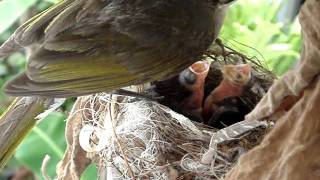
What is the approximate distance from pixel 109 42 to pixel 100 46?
2 cm

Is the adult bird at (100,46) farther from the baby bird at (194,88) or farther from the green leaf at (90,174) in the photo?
the green leaf at (90,174)

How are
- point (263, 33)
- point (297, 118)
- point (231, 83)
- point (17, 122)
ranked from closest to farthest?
point (297, 118) → point (17, 122) → point (231, 83) → point (263, 33)

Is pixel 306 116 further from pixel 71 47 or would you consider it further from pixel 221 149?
pixel 71 47

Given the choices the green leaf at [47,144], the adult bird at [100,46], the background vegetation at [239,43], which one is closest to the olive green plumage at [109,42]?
the adult bird at [100,46]

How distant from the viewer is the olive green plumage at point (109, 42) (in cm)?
104

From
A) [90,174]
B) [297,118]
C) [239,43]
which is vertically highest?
[297,118]

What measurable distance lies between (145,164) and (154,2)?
11.2 inches

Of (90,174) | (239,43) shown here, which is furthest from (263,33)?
(90,174)

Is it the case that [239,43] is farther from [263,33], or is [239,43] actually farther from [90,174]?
[90,174]

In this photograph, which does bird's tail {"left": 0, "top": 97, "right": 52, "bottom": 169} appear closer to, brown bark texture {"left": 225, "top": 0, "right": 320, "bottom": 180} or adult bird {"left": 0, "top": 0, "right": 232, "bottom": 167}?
adult bird {"left": 0, "top": 0, "right": 232, "bottom": 167}

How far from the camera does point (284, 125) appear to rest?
64cm

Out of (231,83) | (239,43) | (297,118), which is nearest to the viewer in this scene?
(297,118)

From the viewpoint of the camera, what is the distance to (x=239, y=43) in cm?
138

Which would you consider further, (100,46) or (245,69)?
(245,69)
